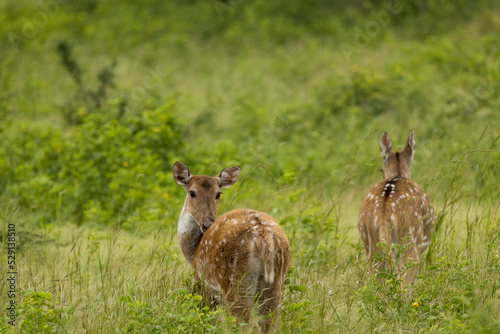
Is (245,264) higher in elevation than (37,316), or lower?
higher

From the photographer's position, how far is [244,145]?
11.0 metres

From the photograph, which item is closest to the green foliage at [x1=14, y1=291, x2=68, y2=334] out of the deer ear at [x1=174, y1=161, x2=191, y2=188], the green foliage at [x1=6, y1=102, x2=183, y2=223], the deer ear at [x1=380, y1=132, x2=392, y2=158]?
the deer ear at [x1=174, y1=161, x2=191, y2=188]

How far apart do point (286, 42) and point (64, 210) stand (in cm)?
1282

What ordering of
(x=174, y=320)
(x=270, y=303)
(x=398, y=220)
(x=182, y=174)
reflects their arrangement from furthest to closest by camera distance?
(x=182, y=174), (x=398, y=220), (x=270, y=303), (x=174, y=320)

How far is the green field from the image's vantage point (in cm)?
476

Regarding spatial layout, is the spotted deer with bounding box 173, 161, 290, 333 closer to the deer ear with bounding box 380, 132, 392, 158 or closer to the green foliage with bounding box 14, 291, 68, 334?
the green foliage with bounding box 14, 291, 68, 334

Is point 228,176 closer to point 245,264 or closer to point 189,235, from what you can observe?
point 189,235

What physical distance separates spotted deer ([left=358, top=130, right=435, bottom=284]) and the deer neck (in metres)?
1.52

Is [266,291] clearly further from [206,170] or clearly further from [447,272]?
[206,170]

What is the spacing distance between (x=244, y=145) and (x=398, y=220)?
5.85 meters

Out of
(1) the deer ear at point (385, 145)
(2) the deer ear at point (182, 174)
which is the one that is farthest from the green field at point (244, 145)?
(2) the deer ear at point (182, 174)

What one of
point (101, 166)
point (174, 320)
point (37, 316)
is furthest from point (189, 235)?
point (101, 166)

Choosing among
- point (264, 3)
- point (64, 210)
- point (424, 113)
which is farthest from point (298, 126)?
point (264, 3)

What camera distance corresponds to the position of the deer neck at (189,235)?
546 cm
